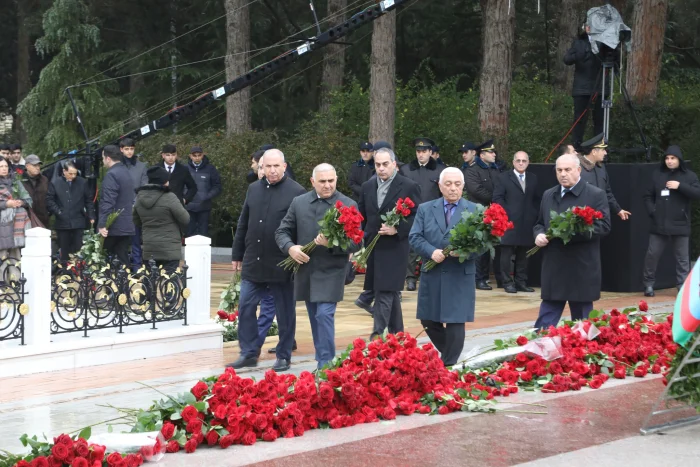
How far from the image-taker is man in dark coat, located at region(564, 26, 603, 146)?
1772 cm

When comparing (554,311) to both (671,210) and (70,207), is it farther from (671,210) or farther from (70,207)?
(70,207)

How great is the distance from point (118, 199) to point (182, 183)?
1552 mm

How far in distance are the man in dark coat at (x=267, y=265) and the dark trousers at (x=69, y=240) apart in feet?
22.8

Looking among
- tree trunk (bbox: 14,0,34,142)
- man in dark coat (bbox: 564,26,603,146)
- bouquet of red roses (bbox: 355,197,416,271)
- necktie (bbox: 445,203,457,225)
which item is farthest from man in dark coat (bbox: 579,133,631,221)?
tree trunk (bbox: 14,0,34,142)

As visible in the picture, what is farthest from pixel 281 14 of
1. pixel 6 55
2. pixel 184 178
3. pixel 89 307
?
pixel 89 307

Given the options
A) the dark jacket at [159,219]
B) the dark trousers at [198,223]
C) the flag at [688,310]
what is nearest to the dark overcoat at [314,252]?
the flag at [688,310]

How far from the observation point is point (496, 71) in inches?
801

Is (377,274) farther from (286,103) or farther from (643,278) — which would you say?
(286,103)

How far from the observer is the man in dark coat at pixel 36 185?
16062mm

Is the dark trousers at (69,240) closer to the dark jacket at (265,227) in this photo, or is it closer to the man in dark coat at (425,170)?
the man in dark coat at (425,170)

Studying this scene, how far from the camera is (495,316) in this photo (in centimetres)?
1395

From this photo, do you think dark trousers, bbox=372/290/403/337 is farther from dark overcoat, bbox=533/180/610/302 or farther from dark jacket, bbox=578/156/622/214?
dark jacket, bbox=578/156/622/214

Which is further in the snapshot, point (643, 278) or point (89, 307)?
point (643, 278)

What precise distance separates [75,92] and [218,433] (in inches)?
1067
